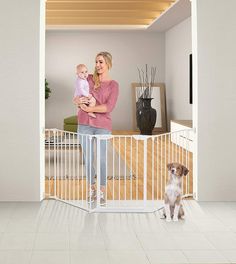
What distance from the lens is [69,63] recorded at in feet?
51.8

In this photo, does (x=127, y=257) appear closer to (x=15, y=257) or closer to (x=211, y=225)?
(x=15, y=257)

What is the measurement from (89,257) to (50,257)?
26 centimetres

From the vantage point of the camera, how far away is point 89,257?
4211 millimetres

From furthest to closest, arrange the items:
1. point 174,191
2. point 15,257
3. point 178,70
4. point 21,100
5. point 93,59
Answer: point 93,59 < point 178,70 < point 21,100 < point 174,191 < point 15,257

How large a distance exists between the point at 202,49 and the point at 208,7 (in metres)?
0.43

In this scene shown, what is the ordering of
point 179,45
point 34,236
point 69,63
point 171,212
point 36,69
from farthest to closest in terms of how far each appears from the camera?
point 69,63, point 179,45, point 36,69, point 171,212, point 34,236

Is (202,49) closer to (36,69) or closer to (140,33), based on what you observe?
(36,69)

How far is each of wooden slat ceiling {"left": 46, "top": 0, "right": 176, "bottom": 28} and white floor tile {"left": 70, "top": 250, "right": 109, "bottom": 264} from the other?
7.43m

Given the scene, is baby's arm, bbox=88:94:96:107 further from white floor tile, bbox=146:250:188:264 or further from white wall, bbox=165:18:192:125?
white wall, bbox=165:18:192:125

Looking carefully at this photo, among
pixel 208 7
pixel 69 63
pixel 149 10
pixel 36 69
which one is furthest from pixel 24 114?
pixel 69 63

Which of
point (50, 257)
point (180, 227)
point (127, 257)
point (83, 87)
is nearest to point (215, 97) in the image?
point (83, 87)

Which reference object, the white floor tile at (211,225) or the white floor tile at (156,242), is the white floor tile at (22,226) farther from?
the white floor tile at (211,225)

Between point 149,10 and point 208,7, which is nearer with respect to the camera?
point 208,7

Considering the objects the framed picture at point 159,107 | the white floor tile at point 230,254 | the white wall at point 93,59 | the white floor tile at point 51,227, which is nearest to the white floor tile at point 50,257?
the white floor tile at point 51,227
